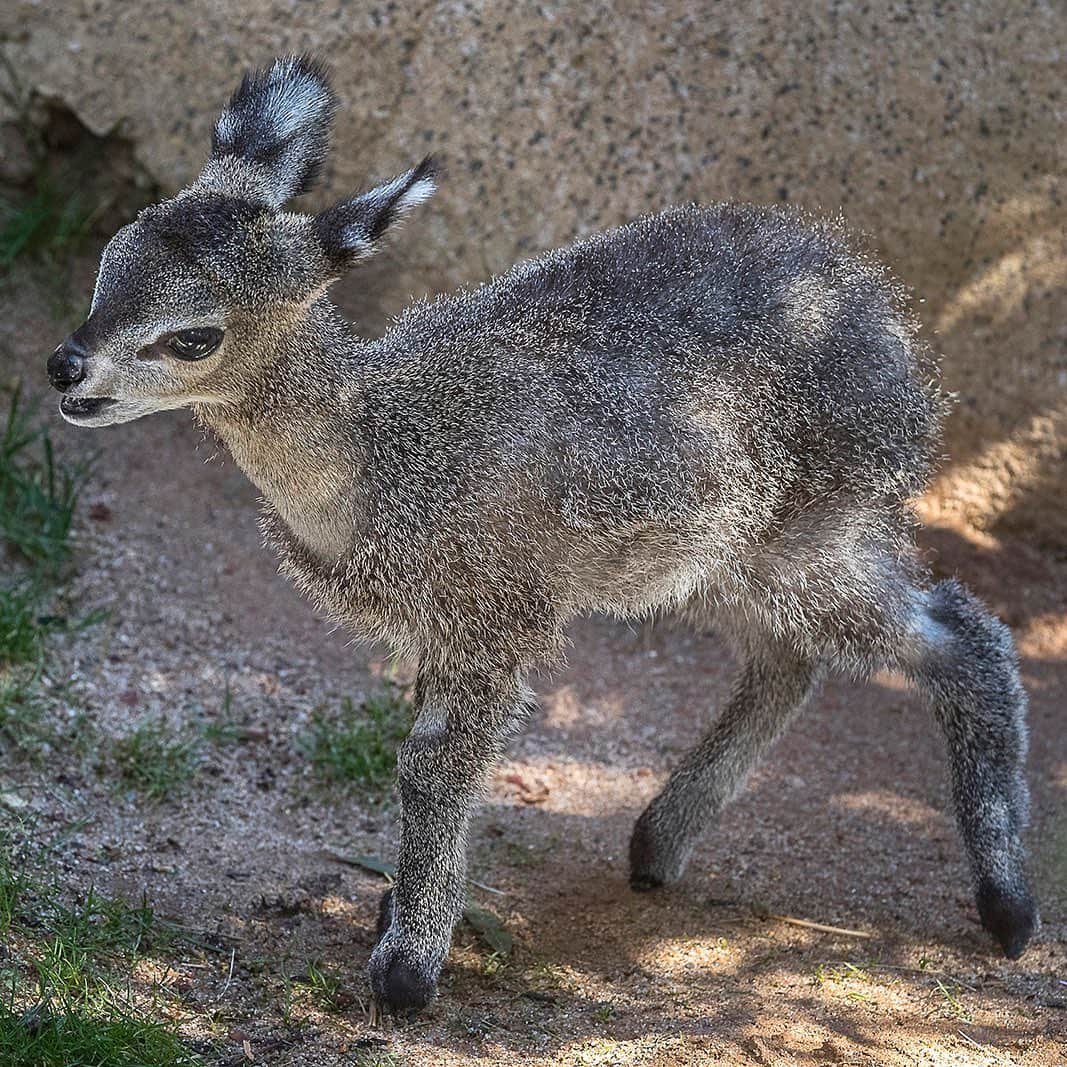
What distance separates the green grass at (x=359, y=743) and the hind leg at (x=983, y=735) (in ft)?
6.96

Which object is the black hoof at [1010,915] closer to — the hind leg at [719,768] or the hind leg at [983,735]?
the hind leg at [983,735]

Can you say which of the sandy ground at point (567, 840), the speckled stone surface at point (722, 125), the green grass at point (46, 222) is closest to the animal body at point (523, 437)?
the sandy ground at point (567, 840)

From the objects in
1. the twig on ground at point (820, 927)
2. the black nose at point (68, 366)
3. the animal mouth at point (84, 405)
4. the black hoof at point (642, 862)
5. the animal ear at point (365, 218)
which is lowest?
the twig on ground at point (820, 927)

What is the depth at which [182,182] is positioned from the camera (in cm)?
793

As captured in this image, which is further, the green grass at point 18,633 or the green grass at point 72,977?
the green grass at point 18,633

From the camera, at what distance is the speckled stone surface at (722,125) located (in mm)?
7238

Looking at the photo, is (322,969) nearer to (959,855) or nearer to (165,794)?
(165,794)

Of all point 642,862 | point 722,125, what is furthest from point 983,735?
point 722,125

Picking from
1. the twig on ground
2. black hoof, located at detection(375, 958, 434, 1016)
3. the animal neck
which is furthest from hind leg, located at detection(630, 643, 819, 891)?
the animal neck

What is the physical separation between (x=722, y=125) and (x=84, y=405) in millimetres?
4057

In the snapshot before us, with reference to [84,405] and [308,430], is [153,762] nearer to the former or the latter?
[308,430]

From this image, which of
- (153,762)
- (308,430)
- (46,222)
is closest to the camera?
(308,430)

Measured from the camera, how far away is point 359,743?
6.41m

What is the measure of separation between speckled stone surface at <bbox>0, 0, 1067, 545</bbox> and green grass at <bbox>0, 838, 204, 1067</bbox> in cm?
381
